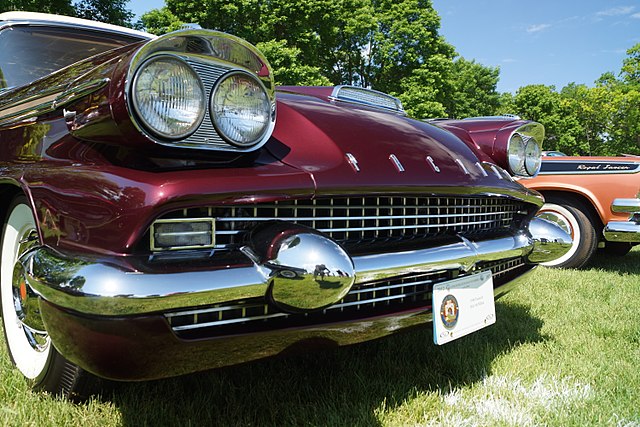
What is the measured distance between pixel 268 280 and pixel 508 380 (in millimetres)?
1296

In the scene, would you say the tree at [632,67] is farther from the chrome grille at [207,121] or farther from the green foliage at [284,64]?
the chrome grille at [207,121]

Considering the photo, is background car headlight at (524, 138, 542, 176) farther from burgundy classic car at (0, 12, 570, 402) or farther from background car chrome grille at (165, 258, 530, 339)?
burgundy classic car at (0, 12, 570, 402)

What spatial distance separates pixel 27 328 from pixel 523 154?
7.65 ft

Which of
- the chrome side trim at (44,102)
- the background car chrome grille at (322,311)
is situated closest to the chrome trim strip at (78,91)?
the chrome side trim at (44,102)

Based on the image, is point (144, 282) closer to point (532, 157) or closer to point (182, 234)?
point (182, 234)

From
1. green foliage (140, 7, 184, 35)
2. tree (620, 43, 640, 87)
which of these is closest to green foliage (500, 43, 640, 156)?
tree (620, 43, 640, 87)

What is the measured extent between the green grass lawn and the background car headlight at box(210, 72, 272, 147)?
911mm

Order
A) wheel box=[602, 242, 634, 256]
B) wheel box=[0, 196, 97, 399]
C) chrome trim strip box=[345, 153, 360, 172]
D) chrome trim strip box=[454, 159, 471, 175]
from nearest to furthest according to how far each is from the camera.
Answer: wheel box=[0, 196, 97, 399] < chrome trim strip box=[345, 153, 360, 172] < chrome trim strip box=[454, 159, 471, 175] < wheel box=[602, 242, 634, 256]

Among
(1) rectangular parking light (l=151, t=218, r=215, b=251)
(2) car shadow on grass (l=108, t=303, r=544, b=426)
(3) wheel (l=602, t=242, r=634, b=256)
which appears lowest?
(3) wheel (l=602, t=242, r=634, b=256)

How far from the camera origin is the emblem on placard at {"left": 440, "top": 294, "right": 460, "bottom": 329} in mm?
1715

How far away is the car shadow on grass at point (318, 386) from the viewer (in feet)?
5.41

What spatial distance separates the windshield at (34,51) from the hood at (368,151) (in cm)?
132

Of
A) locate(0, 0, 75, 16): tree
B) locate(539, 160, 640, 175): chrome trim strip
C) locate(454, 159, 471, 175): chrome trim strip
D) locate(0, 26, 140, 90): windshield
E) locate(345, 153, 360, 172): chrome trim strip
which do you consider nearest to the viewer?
locate(345, 153, 360, 172): chrome trim strip

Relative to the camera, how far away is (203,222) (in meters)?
1.27
